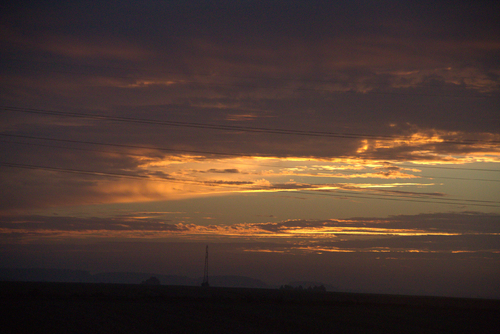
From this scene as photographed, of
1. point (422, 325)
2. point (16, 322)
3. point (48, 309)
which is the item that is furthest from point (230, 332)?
point (48, 309)

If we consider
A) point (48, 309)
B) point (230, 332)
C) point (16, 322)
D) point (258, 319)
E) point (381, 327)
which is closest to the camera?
point (230, 332)

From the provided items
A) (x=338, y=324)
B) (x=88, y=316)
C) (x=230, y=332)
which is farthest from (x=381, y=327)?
(x=88, y=316)

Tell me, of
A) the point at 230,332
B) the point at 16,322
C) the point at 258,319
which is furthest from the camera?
the point at 258,319

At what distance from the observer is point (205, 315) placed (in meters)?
43.4

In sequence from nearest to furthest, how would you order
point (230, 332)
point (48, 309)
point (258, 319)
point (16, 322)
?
point (230, 332)
point (16, 322)
point (258, 319)
point (48, 309)

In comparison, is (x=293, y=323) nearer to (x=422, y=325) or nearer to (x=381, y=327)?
(x=381, y=327)

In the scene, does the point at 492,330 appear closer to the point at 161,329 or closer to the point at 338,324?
the point at 338,324

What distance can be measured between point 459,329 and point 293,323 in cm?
1584

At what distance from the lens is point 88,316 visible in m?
40.2

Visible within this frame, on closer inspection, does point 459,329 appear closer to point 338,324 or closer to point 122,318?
point 338,324

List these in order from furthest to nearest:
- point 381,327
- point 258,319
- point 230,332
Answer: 1. point 258,319
2. point 381,327
3. point 230,332

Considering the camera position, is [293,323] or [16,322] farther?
[293,323]

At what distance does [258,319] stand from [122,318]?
41.9 feet

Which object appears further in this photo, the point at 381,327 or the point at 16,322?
the point at 381,327
